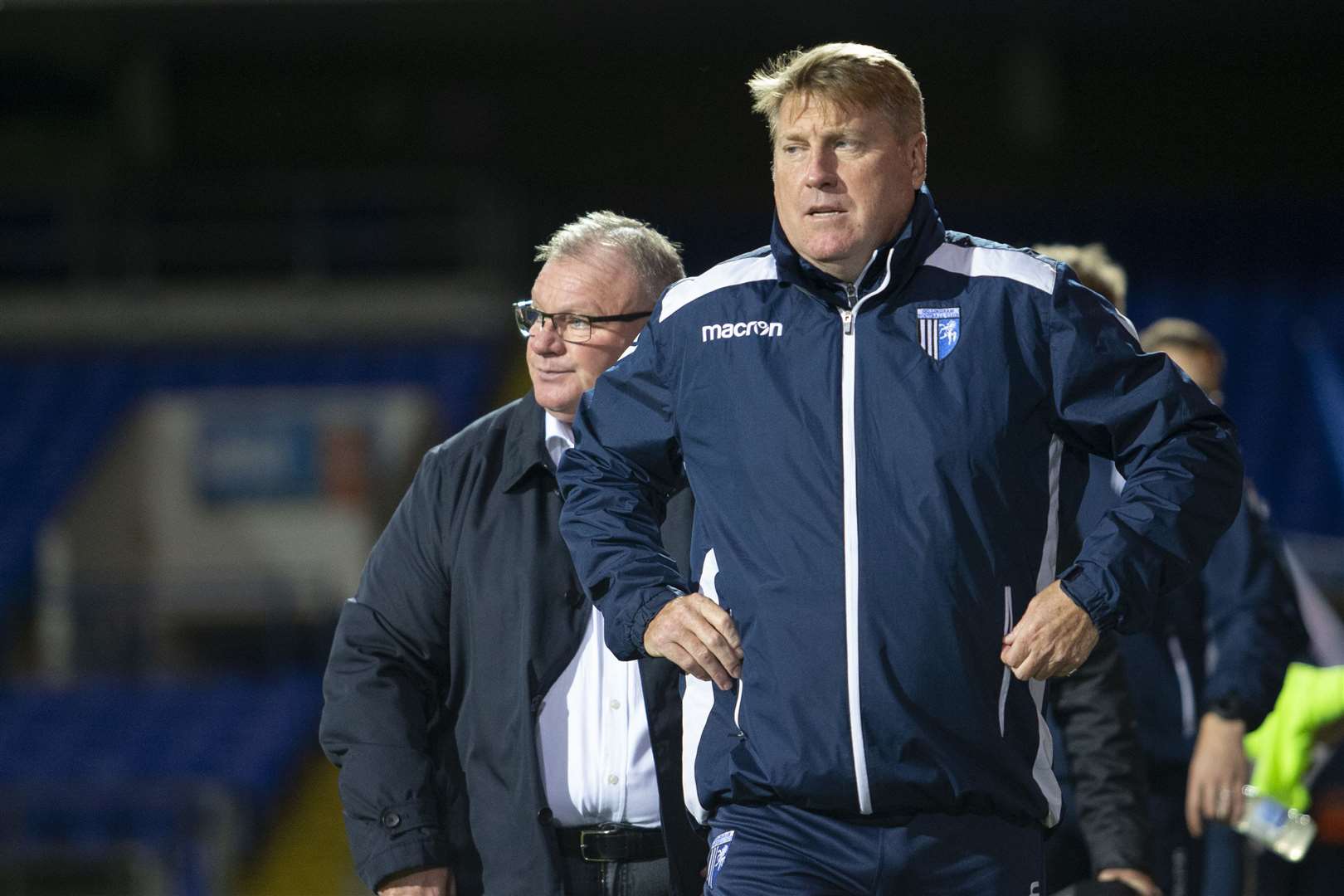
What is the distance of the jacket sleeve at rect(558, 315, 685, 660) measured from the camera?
2.60m

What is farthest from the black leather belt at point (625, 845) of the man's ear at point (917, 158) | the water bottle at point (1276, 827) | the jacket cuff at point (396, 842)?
the water bottle at point (1276, 827)

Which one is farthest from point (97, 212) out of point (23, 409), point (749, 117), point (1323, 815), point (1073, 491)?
point (1073, 491)

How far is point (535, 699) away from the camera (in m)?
3.14

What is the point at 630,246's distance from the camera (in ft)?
11.1

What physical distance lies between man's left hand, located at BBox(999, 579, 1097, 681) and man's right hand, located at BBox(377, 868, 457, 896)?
45.7 inches

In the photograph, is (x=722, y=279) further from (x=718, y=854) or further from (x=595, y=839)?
(x=595, y=839)

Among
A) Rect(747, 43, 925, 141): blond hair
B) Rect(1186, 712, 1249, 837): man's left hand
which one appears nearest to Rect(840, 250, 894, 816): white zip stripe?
Rect(747, 43, 925, 141): blond hair

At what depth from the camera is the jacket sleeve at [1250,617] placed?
3.86m

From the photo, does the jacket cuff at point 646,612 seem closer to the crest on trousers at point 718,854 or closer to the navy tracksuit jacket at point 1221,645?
the crest on trousers at point 718,854

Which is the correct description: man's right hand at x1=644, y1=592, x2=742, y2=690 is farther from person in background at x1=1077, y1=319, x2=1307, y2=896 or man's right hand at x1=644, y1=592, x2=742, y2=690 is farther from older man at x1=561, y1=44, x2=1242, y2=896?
person in background at x1=1077, y1=319, x2=1307, y2=896

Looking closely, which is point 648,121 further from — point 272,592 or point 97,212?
point 272,592

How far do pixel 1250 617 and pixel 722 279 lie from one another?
5.79 ft

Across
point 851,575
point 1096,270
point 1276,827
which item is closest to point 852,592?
point 851,575

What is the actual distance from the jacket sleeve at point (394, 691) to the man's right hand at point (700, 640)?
79cm
